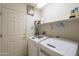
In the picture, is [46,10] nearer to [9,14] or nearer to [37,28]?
[37,28]

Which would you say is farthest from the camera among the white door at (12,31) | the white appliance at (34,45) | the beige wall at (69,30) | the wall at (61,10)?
the white door at (12,31)

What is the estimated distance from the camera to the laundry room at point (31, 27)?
1.85 m

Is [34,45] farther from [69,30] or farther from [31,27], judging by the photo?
[69,30]

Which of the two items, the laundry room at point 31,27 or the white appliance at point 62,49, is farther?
the laundry room at point 31,27

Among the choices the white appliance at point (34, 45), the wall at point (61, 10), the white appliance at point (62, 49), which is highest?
the wall at point (61, 10)

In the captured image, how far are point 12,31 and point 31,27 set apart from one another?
28.7 inches

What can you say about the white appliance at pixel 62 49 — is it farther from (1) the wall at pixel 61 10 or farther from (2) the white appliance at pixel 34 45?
(1) the wall at pixel 61 10

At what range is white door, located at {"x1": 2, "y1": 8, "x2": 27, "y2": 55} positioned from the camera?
Result: 240 centimetres

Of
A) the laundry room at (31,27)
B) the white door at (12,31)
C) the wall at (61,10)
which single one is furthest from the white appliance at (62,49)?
the white door at (12,31)

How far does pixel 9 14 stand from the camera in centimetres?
246

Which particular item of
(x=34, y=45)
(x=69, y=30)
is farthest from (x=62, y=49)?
(x=34, y=45)

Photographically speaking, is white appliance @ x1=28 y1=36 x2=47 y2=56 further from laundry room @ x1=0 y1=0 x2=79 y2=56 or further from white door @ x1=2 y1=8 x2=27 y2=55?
white door @ x1=2 y1=8 x2=27 y2=55

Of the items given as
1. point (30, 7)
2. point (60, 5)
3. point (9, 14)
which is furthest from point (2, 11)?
point (60, 5)

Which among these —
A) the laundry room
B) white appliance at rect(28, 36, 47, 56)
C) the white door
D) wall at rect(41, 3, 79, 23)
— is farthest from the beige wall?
the white door
